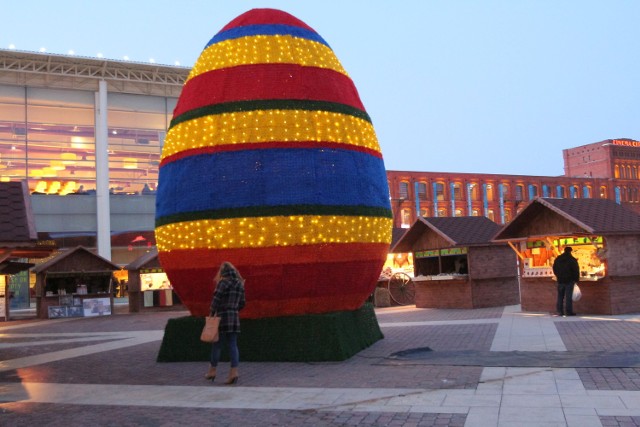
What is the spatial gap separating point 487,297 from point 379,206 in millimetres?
10734

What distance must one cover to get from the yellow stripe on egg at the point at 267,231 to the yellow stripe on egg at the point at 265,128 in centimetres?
132

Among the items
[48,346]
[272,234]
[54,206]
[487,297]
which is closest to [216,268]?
[272,234]

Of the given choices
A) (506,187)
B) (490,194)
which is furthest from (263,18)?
(506,187)

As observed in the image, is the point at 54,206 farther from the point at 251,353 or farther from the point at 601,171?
the point at 601,171

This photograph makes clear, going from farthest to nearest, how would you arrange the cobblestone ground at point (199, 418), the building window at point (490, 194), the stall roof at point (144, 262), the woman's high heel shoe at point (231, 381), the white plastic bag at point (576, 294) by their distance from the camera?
the building window at point (490, 194) → the stall roof at point (144, 262) → the white plastic bag at point (576, 294) → the woman's high heel shoe at point (231, 381) → the cobblestone ground at point (199, 418)

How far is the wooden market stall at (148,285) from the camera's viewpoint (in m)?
27.2

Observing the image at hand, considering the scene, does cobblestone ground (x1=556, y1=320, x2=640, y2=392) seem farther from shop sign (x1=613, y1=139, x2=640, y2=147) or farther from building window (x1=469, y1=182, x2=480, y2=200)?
shop sign (x1=613, y1=139, x2=640, y2=147)

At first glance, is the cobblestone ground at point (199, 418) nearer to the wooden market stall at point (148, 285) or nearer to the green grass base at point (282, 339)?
the green grass base at point (282, 339)

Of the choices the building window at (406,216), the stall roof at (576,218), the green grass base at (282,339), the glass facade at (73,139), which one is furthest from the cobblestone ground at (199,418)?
the building window at (406,216)

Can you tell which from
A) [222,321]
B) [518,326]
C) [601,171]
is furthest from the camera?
[601,171]

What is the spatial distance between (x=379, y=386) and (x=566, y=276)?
955 centimetres

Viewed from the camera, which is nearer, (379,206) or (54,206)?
(379,206)

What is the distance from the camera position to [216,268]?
1025 cm

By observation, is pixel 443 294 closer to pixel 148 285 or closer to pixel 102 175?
pixel 148 285
